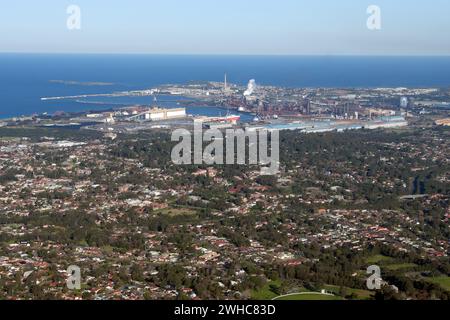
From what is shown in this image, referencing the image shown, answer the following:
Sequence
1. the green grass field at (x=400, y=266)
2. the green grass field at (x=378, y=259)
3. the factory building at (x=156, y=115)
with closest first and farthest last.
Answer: the green grass field at (x=400, y=266) → the green grass field at (x=378, y=259) → the factory building at (x=156, y=115)

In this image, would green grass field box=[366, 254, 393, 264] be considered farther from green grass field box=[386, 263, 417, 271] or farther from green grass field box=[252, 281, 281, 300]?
green grass field box=[252, 281, 281, 300]

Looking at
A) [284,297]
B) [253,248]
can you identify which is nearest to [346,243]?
[253,248]

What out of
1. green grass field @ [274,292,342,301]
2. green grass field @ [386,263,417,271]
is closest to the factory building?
green grass field @ [386,263,417,271]

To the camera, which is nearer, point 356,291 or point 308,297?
point 308,297

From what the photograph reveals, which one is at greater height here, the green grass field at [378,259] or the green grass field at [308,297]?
the green grass field at [308,297]

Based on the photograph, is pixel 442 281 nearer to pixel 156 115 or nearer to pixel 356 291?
pixel 356 291

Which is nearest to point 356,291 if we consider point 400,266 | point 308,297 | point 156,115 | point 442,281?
point 308,297

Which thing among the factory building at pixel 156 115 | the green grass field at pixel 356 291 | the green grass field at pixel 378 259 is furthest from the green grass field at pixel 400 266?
the factory building at pixel 156 115

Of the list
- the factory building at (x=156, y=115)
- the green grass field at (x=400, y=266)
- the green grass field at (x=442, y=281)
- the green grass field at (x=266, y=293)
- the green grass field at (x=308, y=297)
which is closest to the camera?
the green grass field at (x=308, y=297)

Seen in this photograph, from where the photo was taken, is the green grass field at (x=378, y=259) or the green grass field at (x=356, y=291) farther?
the green grass field at (x=378, y=259)

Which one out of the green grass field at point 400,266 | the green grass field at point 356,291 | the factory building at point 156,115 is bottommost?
the green grass field at point 400,266

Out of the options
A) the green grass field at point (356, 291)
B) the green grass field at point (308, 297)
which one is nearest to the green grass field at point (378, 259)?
the green grass field at point (356, 291)

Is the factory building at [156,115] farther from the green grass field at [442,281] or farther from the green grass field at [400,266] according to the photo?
the green grass field at [442,281]
